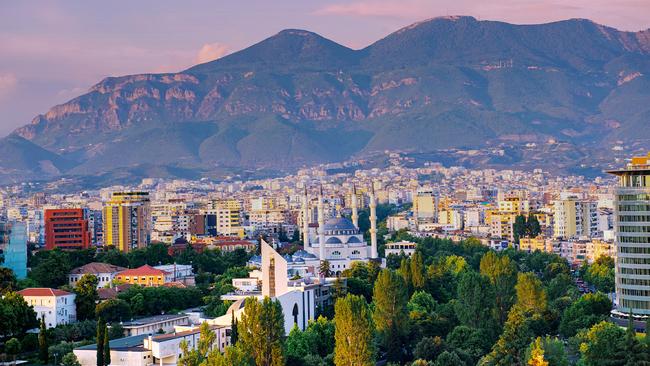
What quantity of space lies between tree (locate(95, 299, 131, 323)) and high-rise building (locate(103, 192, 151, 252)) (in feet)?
129

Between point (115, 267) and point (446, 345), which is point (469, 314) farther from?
point (115, 267)

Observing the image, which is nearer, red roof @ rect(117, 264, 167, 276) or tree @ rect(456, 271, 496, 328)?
tree @ rect(456, 271, 496, 328)

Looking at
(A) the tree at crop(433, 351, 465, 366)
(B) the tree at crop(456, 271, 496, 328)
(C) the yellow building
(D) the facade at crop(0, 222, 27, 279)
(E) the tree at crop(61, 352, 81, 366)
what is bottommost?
(A) the tree at crop(433, 351, 465, 366)

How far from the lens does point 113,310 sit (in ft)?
128

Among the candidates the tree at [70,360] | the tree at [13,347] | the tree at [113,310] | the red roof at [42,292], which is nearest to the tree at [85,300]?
the tree at [113,310]

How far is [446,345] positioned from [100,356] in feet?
29.6

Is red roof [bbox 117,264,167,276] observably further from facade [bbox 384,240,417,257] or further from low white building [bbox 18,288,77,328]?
facade [bbox 384,240,417,257]

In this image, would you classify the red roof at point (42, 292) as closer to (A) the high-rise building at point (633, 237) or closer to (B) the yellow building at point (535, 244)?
(A) the high-rise building at point (633, 237)

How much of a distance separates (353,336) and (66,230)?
42.1 meters

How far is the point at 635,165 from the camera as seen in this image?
38.5 metres

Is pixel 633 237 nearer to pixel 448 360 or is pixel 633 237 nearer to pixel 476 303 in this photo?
pixel 476 303

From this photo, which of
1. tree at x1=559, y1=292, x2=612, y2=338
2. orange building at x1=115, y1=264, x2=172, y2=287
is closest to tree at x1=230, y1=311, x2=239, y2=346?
tree at x1=559, y1=292, x2=612, y2=338

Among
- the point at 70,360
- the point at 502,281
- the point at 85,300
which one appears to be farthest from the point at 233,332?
the point at 502,281

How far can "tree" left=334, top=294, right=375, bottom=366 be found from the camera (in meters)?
31.7
